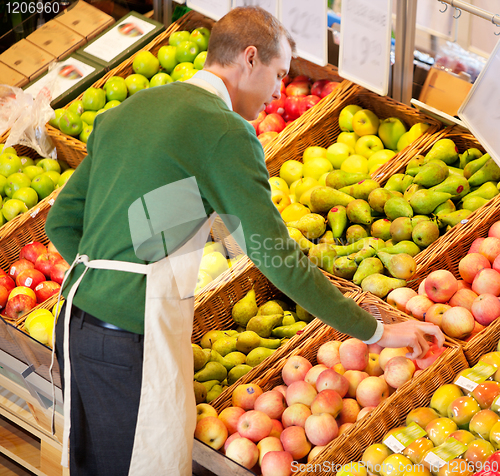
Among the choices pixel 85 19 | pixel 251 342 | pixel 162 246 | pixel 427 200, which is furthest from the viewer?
pixel 85 19

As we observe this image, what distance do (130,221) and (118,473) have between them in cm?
75

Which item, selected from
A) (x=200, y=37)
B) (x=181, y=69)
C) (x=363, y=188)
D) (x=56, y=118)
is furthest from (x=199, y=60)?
(x=363, y=188)

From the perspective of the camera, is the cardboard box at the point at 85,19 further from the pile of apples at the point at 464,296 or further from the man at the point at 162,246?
the pile of apples at the point at 464,296

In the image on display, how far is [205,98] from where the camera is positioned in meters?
1.36

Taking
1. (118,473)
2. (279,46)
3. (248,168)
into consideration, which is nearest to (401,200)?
(279,46)

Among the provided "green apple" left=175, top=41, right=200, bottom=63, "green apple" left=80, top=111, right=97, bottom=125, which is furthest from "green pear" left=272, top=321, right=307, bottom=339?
"green apple" left=175, top=41, right=200, bottom=63

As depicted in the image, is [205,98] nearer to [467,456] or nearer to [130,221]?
[130,221]

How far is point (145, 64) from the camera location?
3502 mm

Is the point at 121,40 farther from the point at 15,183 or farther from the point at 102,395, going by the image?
the point at 102,395

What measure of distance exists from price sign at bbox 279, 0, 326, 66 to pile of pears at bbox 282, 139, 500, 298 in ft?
2.02

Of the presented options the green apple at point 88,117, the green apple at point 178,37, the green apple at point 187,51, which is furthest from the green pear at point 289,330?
the green apple at point 178,37

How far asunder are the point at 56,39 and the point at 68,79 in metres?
0.49

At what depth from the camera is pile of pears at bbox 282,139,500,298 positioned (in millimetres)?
2201

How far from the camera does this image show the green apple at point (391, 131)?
2789 mm
